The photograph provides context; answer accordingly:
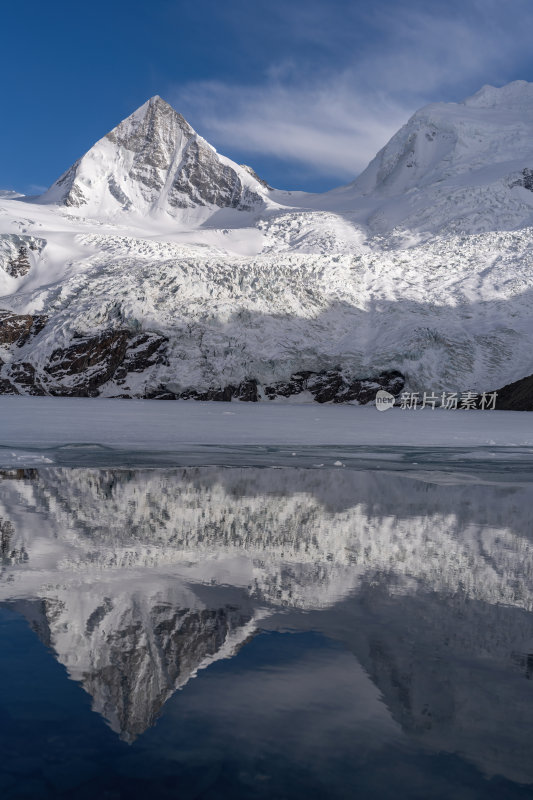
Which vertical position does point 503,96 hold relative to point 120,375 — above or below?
above

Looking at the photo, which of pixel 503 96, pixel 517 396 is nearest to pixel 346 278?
pixel 517 396

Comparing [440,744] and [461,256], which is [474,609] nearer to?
[440,744]

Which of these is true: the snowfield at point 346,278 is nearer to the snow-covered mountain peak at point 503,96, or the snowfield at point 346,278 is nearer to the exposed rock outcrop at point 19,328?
the snow-covered mountain peak at point 503,96

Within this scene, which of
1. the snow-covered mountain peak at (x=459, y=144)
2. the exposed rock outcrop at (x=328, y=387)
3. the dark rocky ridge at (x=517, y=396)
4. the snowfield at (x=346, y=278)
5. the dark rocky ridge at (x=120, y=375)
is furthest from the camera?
the snow-covered mountain peak at (x=459, y=144)

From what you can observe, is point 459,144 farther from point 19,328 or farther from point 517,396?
point 19,328

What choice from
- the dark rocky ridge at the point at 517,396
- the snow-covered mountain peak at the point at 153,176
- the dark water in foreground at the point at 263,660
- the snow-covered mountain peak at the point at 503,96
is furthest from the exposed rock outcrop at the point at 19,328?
the snow-covered mountain peak at the point at 503,96

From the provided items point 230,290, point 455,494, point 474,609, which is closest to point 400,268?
point 230,290
